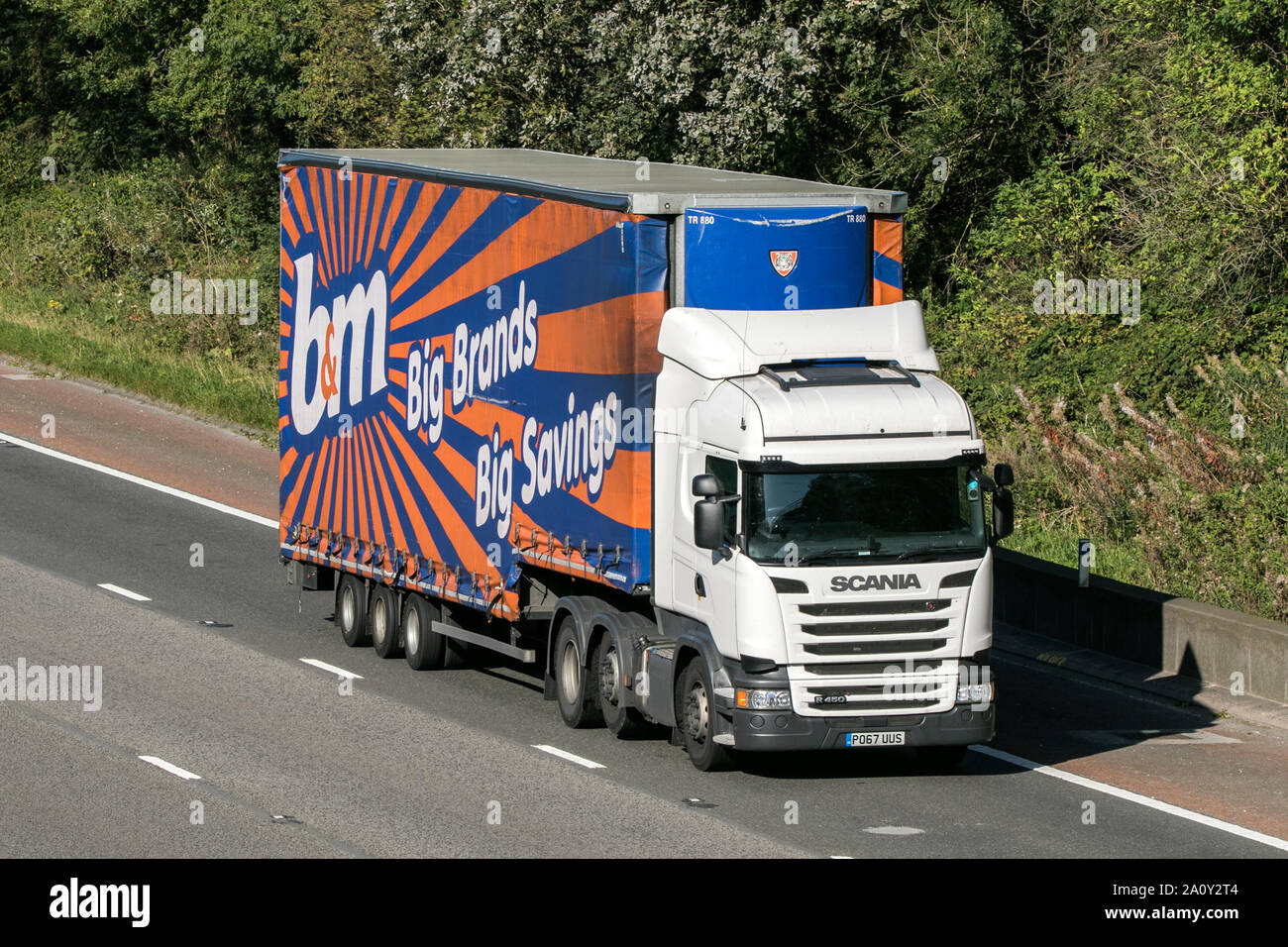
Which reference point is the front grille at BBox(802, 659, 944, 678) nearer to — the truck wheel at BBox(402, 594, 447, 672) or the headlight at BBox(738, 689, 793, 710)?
the headlight at BBox(738, 689, 793, 710)

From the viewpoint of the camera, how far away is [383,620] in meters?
19.9

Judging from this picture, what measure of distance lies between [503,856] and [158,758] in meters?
3.82

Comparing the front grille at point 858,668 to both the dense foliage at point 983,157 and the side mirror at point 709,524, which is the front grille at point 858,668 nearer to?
the side mirror at point 709,524

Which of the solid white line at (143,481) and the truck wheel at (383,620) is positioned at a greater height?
the solid white line at (143,481)

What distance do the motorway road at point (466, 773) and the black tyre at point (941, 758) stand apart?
0.11 m

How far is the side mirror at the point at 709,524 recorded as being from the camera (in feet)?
46.4

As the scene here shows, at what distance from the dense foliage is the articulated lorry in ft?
19.3

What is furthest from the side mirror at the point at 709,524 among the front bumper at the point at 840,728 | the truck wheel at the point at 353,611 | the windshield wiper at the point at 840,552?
the truck wheel at the point at 353,611

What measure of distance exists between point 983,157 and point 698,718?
69.2 feet

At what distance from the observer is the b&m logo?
1956cm

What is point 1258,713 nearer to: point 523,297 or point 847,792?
point 847,792

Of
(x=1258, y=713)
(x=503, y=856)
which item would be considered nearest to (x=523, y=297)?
(x=503, y=856)

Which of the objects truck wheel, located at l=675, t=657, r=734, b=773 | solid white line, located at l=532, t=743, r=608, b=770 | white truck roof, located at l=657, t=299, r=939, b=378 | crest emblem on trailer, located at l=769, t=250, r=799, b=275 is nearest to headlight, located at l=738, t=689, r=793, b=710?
truck wheel, located at l=675, t=657, r=734, b=773

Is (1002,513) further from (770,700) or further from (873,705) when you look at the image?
(770,700)
